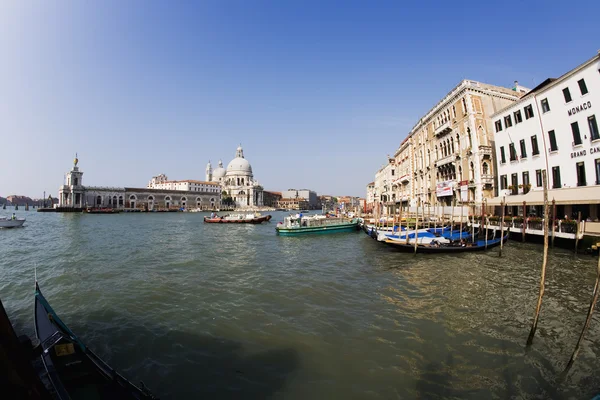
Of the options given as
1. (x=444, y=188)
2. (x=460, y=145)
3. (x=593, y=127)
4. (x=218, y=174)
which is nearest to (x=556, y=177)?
(x=593, y=127)

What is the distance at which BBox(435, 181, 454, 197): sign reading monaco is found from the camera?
29.0m

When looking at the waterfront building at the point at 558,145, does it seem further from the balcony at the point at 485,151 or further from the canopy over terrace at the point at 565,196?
the balcony at the point at 485,151

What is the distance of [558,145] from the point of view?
18422 mm

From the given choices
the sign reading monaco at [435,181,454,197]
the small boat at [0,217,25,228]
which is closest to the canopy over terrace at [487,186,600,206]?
the sign reading monaco at [435,181,454,197]

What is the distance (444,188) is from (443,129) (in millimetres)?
6241

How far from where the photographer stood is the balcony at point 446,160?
28.4m

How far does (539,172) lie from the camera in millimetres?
20219

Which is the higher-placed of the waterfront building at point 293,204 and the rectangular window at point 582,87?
the rectangular window at point 582,87

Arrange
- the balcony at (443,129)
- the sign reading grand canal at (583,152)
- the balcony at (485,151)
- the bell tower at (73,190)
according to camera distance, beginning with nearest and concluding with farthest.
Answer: the sign reading grand canal at (583,152) → the balcony at (485,151) → the balcony at (443,129) → the bell tower at (73,190)

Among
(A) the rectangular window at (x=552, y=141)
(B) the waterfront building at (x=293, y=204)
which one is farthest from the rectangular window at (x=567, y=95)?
(B) the waterfront building at (x=293, y=204)

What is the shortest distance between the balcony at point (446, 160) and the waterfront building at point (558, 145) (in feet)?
15.5

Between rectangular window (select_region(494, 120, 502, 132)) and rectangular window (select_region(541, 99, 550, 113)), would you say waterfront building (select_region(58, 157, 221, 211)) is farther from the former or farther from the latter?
rectangular window (select_region(541, 99, 550, 113))

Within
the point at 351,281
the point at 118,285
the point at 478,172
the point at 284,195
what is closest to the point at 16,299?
the point at 118,285

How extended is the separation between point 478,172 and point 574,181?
26.1 feet
